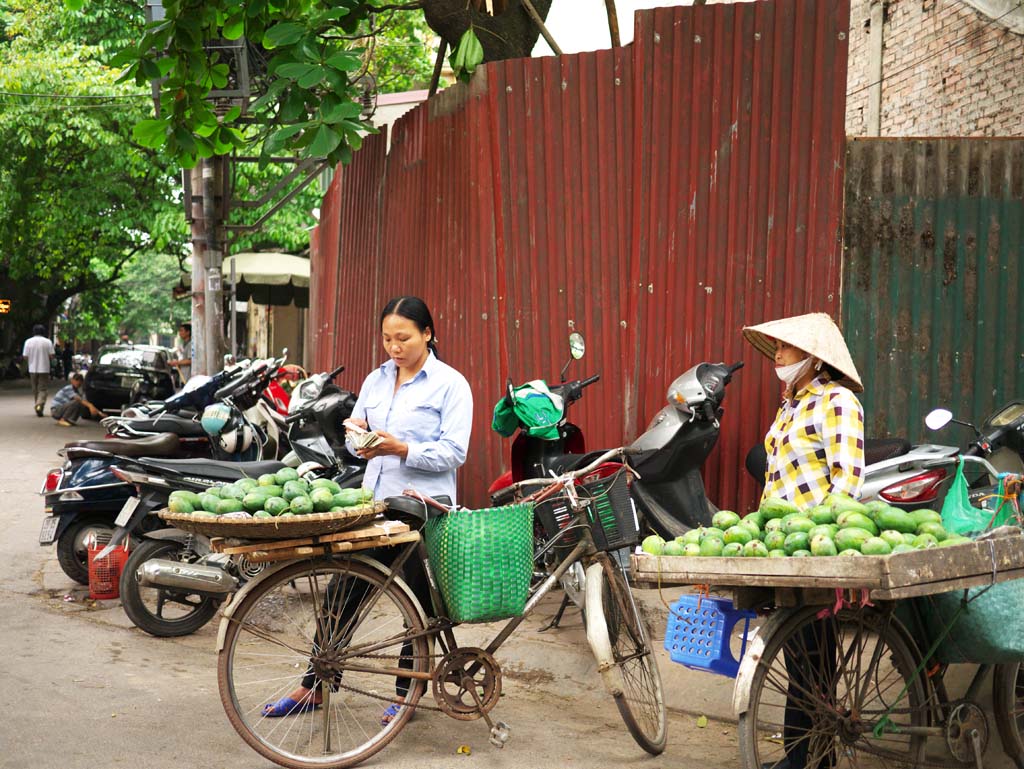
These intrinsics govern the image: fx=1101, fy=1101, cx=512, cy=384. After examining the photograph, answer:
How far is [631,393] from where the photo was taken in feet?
21.2

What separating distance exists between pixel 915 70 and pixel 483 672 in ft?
28.3

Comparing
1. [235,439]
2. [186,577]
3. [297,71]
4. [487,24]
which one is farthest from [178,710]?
[487,24]

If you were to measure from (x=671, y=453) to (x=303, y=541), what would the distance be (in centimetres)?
240

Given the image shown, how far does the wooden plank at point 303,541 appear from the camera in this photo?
4004 mm

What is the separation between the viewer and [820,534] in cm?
348

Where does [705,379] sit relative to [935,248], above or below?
below

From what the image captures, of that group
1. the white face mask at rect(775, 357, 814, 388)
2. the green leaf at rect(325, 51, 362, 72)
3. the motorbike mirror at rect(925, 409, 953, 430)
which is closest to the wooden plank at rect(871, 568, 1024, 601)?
the motorbike mirror at rect(925, 409, 953, 430)

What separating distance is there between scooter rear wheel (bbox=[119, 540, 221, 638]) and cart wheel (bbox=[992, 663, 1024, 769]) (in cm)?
409

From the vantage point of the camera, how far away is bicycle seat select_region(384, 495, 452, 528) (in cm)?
426

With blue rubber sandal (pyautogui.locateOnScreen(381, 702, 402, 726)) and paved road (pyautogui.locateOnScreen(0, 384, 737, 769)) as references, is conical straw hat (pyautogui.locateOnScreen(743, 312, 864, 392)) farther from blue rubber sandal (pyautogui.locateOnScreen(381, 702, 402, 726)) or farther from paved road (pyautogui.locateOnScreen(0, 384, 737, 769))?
blue rubber sandal (pyautogui.locateOnScreen(381, 702, 402, 726))

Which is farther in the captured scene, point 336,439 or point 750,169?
point 336,439

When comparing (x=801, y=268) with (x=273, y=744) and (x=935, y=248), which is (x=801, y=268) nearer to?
(x=935, y=248)

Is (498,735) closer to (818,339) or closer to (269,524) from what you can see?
(269,524)

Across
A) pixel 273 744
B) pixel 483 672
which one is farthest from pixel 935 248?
pixel 273 744
